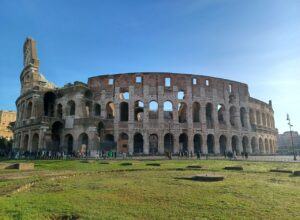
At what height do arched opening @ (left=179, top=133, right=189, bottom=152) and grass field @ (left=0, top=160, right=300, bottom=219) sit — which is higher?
arched opening @ (left=179, top=133, right=189, bottom=152)

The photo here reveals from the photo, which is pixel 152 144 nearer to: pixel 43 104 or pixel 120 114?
pixel 120 114

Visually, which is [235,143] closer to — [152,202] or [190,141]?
[190,141]

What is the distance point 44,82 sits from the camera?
39594 millimetres

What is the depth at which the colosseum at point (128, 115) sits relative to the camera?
35.5 m

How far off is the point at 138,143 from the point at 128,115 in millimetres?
4944

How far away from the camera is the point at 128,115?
3925 cm

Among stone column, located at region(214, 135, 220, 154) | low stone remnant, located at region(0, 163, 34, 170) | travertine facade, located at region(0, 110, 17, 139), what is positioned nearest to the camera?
low stone remnant, located at region(0, 163, 34, 170)

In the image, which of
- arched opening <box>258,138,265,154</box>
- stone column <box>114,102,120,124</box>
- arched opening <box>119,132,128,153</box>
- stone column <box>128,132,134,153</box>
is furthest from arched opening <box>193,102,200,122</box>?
arched opening <box>258,138,265,154</box>

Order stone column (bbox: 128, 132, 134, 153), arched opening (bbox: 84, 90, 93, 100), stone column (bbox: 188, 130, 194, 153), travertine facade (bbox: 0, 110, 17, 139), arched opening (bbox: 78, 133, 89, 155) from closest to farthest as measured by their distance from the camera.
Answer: arched opening (bbox: 78, 133, 89, 155) → stone column (bbox: 128, 132, 134, 153) → stone column (bbox: 188, 130, 194, 153) → arched opening (bbox: 84, 90, 93, 100) → travertine facade (bbox: 0, 110, 17, 139)

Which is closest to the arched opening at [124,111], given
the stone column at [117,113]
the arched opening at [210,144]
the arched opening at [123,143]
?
the stone column at [117,113]

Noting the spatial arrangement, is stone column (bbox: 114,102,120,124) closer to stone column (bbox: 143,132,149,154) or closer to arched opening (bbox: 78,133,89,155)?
stone column (bbox: 143,132,149,154)

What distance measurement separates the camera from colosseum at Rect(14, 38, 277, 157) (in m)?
35.5

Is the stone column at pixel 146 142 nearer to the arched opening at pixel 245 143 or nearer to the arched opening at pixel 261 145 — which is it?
the arched opening at pixel 245 143

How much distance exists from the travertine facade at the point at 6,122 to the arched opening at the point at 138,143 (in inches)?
2498
